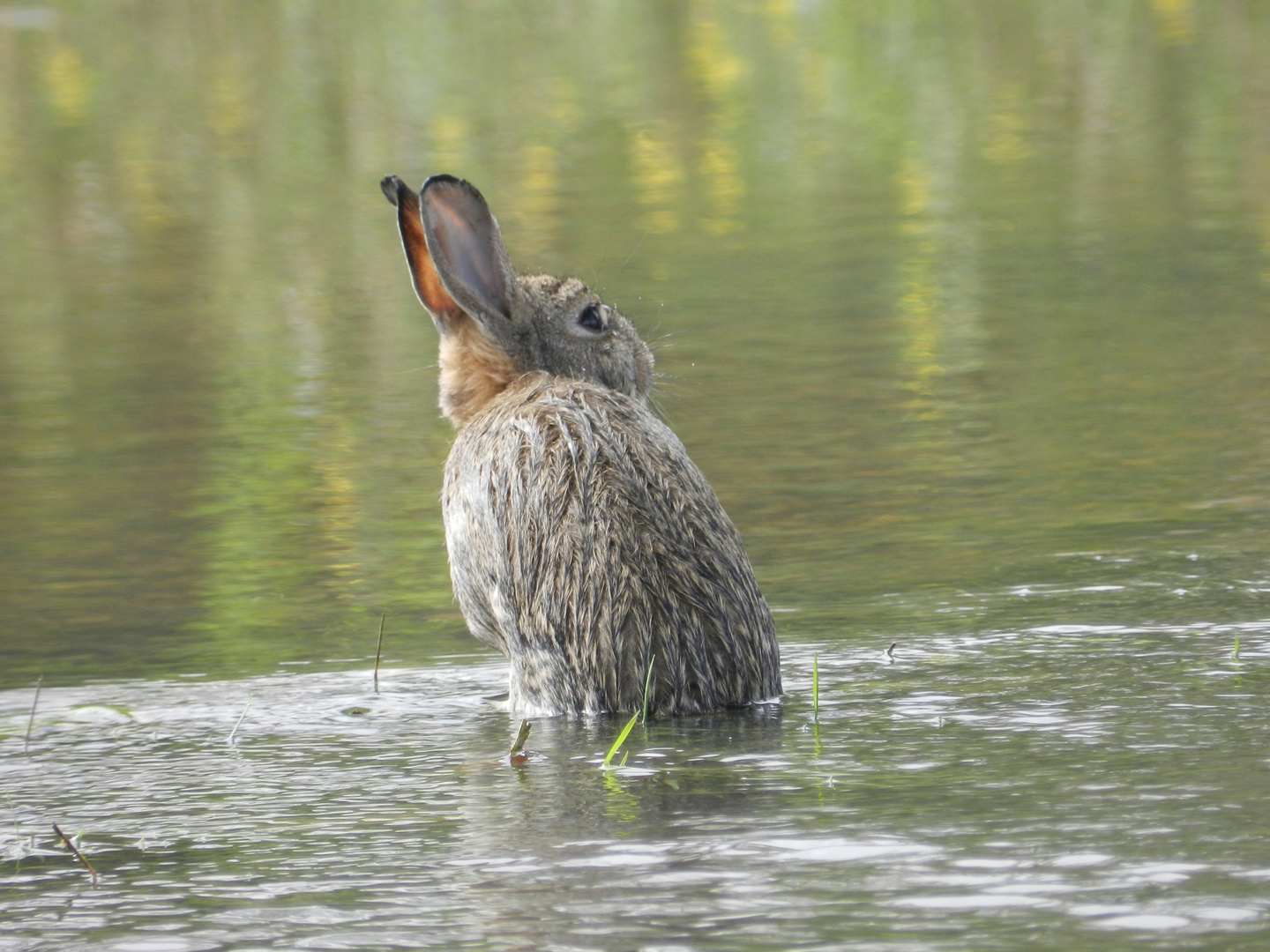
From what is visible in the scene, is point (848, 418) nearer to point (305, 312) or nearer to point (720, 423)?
point (720, 423)

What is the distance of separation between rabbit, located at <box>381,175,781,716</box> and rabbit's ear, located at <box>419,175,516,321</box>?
1.48 feet

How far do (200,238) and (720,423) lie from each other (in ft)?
35.3

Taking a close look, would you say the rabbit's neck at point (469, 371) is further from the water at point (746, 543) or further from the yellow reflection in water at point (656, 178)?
the yellow reflection in water at point (656, 178)

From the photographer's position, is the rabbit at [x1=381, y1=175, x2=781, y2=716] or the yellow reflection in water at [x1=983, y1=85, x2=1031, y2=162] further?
the yellow reflection in water at [x1=983, y1=85, x2=1031, y2=162]

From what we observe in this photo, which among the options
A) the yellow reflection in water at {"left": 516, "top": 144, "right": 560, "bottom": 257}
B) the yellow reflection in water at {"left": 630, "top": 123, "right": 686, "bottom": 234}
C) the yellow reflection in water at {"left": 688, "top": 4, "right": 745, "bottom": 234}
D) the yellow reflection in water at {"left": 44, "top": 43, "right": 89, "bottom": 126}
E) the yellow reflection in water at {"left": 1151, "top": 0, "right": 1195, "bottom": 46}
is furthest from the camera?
the yellow reflection in water at {"left": 44, "top": 43, "right": 89, "bottom": 126}

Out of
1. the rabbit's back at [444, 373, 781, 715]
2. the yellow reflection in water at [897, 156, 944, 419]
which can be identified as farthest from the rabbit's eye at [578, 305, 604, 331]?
the yellow reflection in water at [897, 156, 944, 419]

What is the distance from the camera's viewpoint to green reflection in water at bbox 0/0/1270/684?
24.8ft

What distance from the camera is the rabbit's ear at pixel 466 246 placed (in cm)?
655

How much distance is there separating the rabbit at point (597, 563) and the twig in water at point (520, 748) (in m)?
0.38

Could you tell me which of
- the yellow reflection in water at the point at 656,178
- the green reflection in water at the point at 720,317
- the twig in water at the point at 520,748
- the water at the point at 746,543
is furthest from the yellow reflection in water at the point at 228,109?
the twig in water at the point at 520,748

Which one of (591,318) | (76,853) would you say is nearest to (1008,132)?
(591,318)

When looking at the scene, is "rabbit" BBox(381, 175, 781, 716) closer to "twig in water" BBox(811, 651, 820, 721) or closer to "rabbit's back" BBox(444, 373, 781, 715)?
"rabbit's back" BBox(444, 373, 781, 715)

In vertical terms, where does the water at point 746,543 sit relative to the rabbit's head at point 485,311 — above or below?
below

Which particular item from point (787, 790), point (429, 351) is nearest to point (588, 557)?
point (787, 790)
